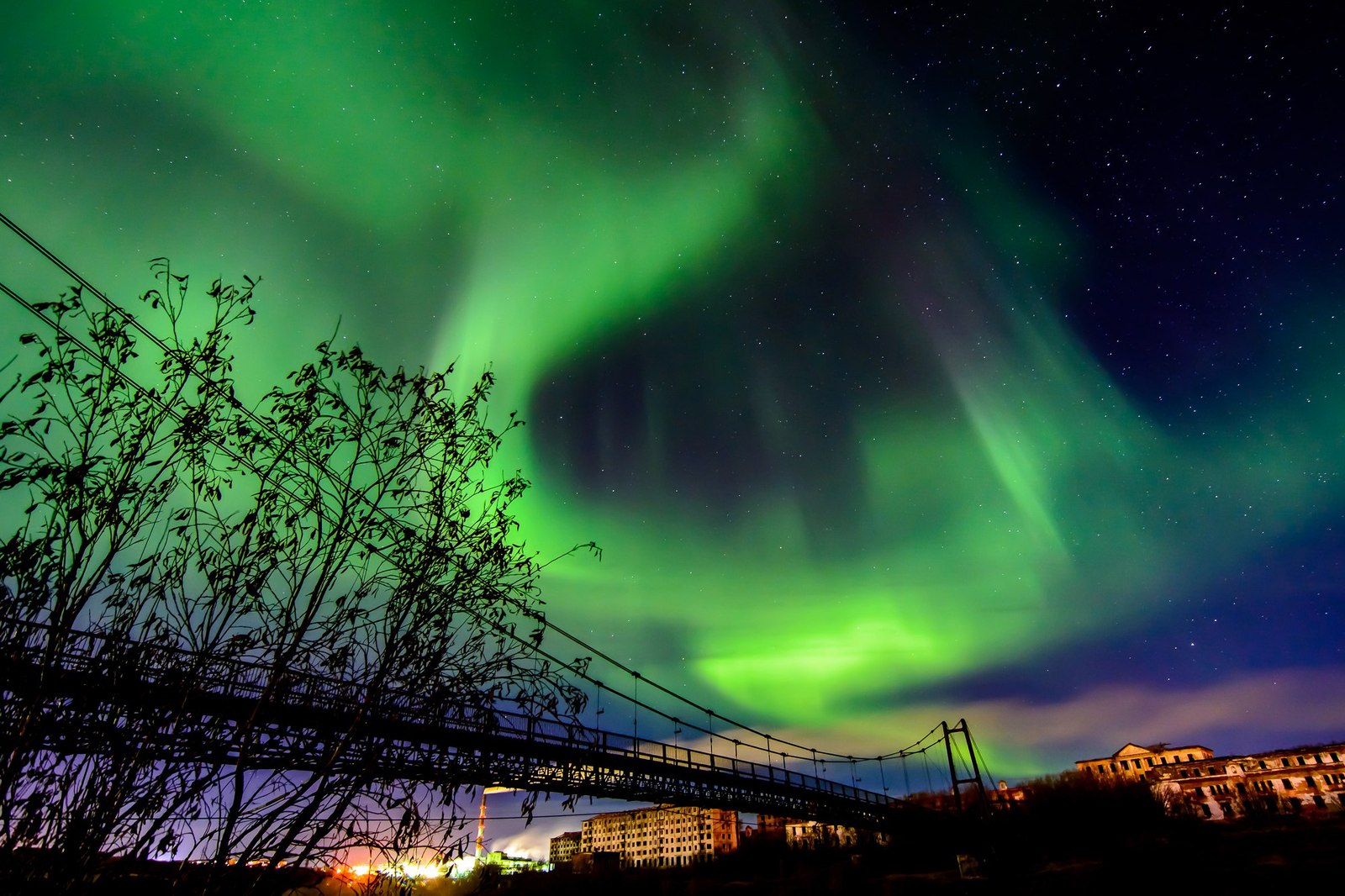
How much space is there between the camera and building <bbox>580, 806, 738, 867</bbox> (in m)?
154

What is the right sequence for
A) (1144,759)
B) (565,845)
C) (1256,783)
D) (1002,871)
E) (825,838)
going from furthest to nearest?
1. (565,845)
2. (1144,759)
3. (1256,783)
4. (825,838)
5. (1002,871)

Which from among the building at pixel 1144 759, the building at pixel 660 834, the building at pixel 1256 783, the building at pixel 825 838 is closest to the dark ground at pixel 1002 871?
the building at pixel 825 838

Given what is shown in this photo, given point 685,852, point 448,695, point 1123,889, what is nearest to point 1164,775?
point 1123,889

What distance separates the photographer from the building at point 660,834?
504ft

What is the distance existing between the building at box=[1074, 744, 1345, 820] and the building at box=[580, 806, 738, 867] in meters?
95.9

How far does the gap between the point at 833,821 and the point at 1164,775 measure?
277 ft

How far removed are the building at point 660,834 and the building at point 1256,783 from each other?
95.9 m

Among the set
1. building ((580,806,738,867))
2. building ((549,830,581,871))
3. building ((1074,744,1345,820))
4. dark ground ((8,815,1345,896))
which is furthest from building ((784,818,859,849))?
building ((549,830,581,871))

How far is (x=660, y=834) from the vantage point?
161750 mm

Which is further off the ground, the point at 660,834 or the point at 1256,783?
the point at 1256,783

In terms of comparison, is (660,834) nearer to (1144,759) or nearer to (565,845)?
(565,845)

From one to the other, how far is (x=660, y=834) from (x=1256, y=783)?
130 meters

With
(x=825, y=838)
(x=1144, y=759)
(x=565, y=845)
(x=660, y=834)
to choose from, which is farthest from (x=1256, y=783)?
(x=565, y=845)

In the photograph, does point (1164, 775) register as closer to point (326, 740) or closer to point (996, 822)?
point (996, 822)
